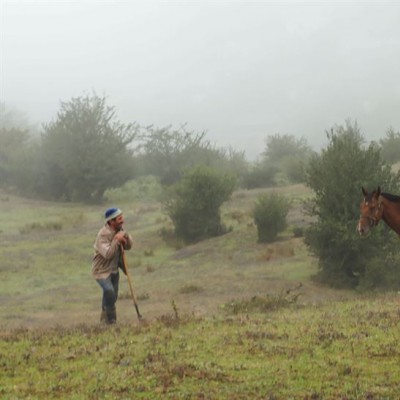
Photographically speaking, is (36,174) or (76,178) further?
(36,174)

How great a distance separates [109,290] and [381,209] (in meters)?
4.98

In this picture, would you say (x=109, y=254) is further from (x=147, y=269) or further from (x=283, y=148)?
(x=283, y=148)

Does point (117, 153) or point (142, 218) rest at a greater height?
point (117, 153)

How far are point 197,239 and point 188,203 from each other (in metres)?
1.77

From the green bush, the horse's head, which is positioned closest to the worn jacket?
the horse's head

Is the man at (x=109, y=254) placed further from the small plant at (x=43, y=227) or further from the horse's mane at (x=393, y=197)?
the small plant at (x=43, y=227)

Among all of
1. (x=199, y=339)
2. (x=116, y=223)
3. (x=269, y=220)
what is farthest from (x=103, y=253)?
(x=269, y=220)

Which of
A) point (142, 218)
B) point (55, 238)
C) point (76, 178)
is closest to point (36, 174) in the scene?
point (76, 178)

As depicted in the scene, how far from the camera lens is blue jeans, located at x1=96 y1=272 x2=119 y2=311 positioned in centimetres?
1162

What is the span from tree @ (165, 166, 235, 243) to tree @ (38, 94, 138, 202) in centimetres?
1641

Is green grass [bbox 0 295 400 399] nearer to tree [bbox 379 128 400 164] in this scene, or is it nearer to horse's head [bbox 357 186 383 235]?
horse's head [bbox 357 186 383 235]

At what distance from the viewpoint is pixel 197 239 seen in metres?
30.2

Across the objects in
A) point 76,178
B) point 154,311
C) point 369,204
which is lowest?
point 154,311

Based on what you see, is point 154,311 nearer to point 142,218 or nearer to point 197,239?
point 197,239
